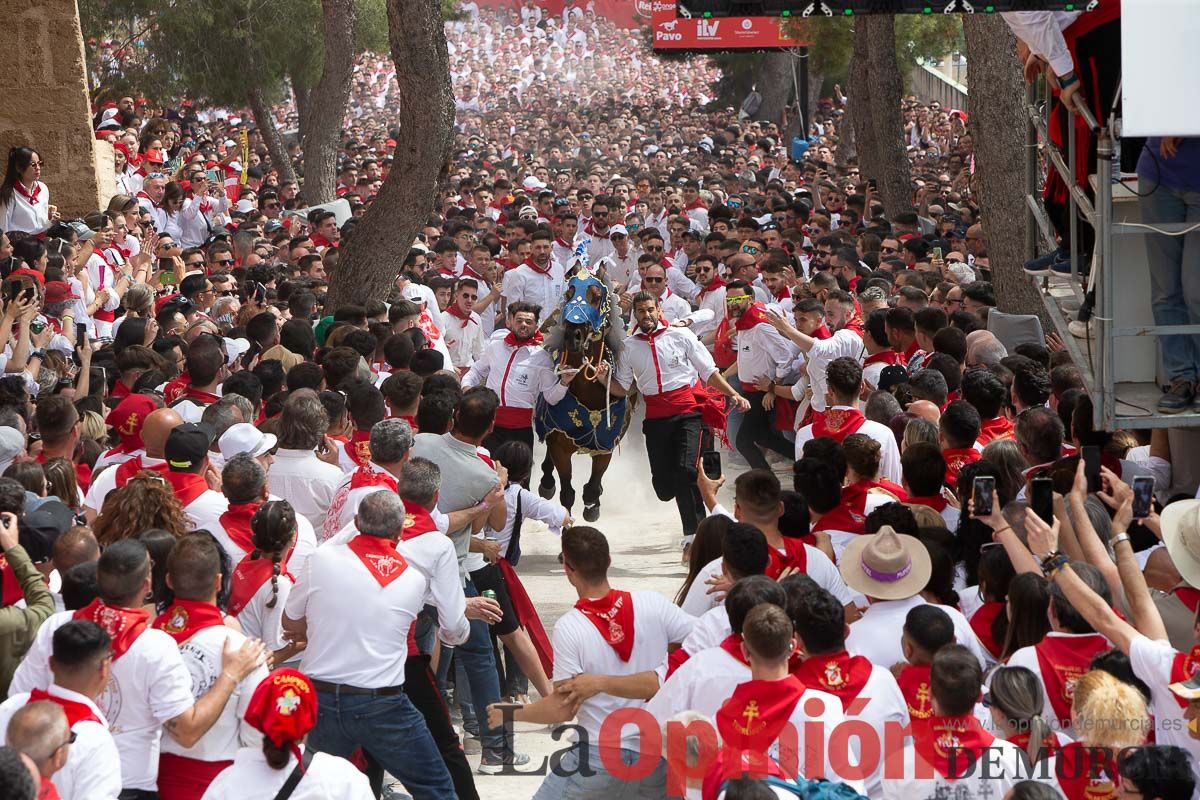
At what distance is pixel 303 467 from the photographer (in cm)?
736

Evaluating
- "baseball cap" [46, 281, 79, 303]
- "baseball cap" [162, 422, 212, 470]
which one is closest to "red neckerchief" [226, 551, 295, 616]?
"baseball cap" [162, 422, 212, 470]

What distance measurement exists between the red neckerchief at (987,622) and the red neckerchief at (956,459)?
1547 millimetres

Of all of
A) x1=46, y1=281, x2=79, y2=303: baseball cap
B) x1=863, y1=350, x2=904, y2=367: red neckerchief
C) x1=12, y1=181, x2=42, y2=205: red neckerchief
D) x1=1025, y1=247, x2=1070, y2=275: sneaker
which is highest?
x1=12, y1=181, x2=42, y2=205: red neckerchief

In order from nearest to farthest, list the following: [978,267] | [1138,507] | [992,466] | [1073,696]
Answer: [1073,696], [1138,507], [992,466], [978,267]

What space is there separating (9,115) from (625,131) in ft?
92.2

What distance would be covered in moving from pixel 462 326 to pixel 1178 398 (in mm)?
7663

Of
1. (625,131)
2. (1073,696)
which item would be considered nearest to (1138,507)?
(1073,696)

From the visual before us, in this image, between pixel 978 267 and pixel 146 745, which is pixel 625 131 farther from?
pixel 146 745

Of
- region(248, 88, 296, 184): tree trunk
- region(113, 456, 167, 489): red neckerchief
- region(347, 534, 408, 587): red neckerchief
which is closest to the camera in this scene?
region(347, 534, 408, 587): red neckerchief

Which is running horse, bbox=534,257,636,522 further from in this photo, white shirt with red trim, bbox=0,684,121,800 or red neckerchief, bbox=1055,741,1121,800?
red neckerchief, bbox=1055,741,1121,800

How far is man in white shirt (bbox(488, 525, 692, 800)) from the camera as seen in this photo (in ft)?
18.0

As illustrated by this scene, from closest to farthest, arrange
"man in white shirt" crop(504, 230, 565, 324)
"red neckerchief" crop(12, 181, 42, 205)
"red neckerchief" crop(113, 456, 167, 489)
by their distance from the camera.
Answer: "red neckerchief" crop(113, 456, 167, 489) → "red neckerchief" crop(12, 181, 42, 205) → "man in white shirt" crop(504, 230, 565, 324)

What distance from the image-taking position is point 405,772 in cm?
593

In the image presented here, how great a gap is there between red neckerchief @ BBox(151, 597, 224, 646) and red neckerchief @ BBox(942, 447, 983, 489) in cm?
360
